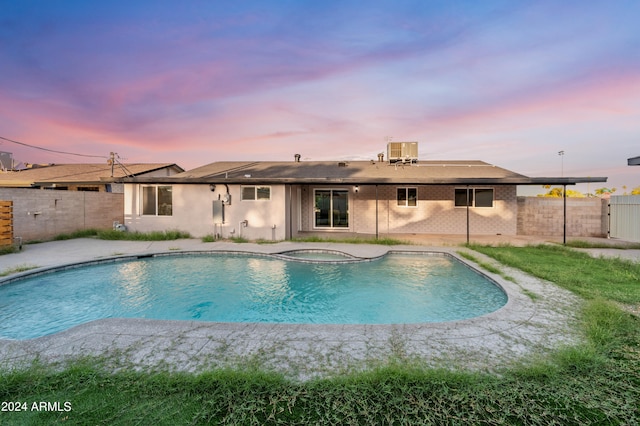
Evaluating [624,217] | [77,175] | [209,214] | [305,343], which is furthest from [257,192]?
[624,217]

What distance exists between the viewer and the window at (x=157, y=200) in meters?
12.4

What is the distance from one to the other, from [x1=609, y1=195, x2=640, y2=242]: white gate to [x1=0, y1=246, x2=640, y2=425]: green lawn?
12463 mm

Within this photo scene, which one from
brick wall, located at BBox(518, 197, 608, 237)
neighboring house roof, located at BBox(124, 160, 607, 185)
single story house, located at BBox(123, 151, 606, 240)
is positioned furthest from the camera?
brick wall, located at BBox(518, 197, 608, 237)

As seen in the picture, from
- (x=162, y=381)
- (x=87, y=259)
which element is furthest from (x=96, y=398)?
(x=87, y=259)

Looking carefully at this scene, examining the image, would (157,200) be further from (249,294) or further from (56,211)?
(249,294)

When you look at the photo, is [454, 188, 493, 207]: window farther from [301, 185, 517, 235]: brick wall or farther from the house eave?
the house eave

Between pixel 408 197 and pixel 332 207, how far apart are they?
12.1 ft

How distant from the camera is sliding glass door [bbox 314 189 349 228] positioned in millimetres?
14500

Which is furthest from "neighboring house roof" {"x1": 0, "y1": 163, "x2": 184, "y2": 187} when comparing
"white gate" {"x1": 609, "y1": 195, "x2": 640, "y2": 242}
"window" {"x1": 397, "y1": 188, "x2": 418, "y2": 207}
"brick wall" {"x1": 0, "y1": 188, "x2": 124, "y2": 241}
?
"white gate" {"x1": 609, "y1": 195, "x2": 640, "y2": 242}

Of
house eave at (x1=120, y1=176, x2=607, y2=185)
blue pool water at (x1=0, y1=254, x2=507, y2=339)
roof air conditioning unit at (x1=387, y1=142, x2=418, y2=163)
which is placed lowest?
blue pool water at (x1=0, y1=254, x2=507, y2=339)

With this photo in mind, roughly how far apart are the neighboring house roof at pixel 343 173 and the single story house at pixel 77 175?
5.93m

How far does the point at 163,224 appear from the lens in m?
12.4

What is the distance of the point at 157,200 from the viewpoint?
12453mm

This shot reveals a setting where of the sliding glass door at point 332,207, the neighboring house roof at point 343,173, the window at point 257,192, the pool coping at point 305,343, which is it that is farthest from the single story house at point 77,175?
the pool coping at point 305,343
